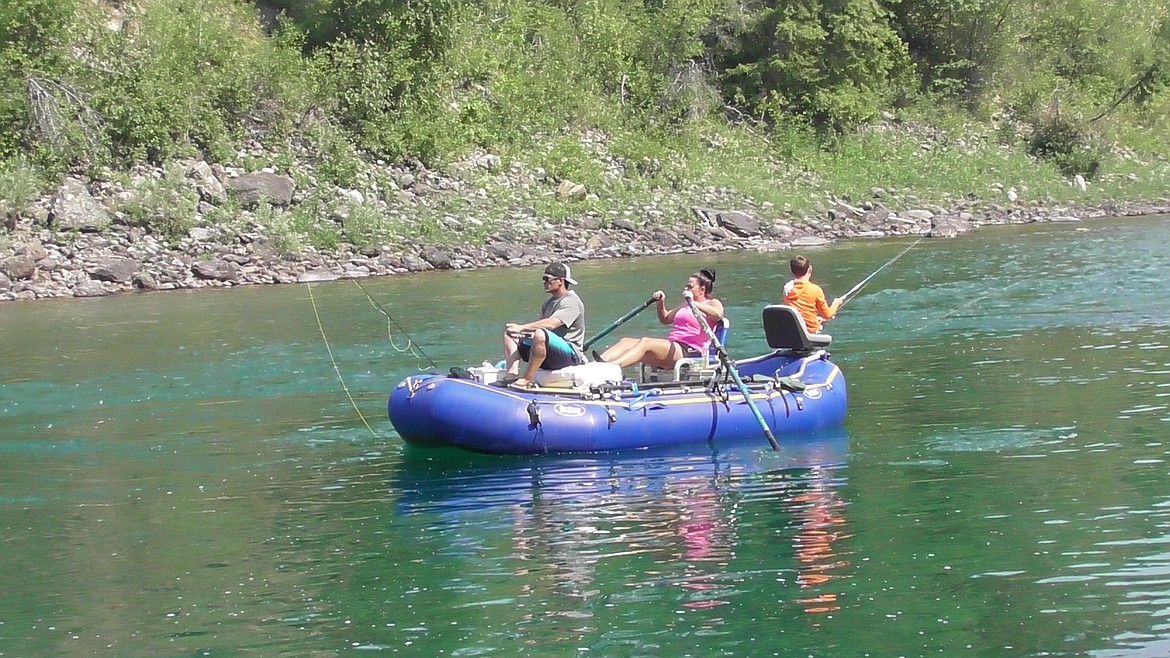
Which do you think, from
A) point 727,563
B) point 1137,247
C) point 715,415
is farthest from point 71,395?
point 1137,247

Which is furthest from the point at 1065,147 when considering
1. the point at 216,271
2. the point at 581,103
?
the point at 216,271

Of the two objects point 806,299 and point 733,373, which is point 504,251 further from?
point 733,373

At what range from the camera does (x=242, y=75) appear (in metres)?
30.4

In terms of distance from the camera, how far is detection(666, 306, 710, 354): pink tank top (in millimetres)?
12859

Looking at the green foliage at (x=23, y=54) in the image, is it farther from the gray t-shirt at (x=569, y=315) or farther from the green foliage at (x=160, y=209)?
the gray t-shirt at (x=569, y=315)

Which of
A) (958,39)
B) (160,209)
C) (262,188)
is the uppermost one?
(958,39)

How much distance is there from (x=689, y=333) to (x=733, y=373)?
1203mm

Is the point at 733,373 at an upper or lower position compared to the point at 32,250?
lower

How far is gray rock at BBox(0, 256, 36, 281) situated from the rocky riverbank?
1.3 inches

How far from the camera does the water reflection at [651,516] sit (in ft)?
26.3

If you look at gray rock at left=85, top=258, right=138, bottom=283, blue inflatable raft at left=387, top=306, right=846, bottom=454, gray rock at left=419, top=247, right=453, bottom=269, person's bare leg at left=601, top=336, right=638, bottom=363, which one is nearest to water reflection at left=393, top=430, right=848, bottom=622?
blue inflatable raft at left=387, top=306, right=846, bottom=454

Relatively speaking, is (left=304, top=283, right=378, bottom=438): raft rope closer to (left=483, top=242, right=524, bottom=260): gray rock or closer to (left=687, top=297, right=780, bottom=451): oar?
(left=687, top=297, right=780, bottom=451): oar

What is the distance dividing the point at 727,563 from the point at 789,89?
101 ft

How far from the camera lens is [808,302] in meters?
13.5
